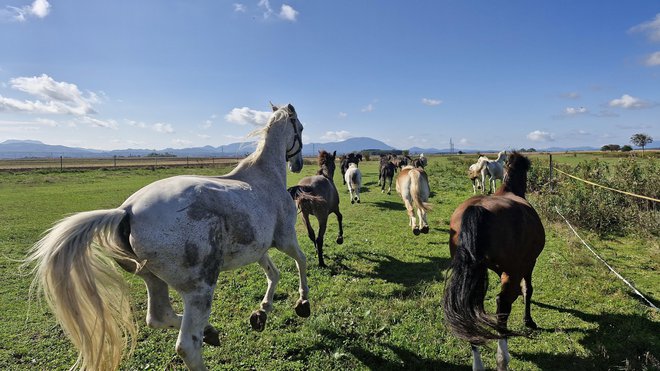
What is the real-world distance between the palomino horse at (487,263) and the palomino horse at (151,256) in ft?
6.42

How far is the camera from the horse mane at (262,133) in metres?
4.12


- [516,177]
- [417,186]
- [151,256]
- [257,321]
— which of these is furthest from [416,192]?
[151,256]

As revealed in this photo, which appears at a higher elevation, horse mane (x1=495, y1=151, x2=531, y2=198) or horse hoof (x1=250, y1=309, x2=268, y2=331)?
horse mane (x1=495, y1=151, x2=531, y2=198)

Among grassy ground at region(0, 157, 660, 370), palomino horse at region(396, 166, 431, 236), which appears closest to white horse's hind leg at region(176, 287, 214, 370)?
grassy ground at region(0, 157, 660, 370)

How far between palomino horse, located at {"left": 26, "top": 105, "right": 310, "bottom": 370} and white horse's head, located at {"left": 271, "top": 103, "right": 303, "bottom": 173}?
1.57 metres

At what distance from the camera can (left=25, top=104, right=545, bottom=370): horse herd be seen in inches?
99.2

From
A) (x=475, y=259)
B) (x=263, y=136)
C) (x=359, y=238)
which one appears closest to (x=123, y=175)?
(x=359, y=238)

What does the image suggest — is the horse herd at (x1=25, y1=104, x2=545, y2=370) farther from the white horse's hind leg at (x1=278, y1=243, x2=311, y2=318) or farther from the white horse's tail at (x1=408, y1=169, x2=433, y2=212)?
the white horse's tail at (x1=408, y1=169, x2=433, y2=212)

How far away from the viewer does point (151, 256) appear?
265 centimetres

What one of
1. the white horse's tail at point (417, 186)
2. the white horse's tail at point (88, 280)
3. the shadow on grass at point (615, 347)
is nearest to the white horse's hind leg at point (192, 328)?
the white horse's tail at point (88, 280)

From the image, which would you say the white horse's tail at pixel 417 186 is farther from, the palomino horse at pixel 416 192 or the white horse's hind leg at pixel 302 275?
the white horse's hind leg at pixel 302 275

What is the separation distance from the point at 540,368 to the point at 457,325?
55.5 inches

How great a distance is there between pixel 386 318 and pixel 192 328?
2941 millimetres

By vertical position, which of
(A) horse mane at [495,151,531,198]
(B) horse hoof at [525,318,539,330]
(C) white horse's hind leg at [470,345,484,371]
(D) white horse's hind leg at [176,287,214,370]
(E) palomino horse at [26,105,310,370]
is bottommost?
(B) horse hoof at [525,318,539,330]
